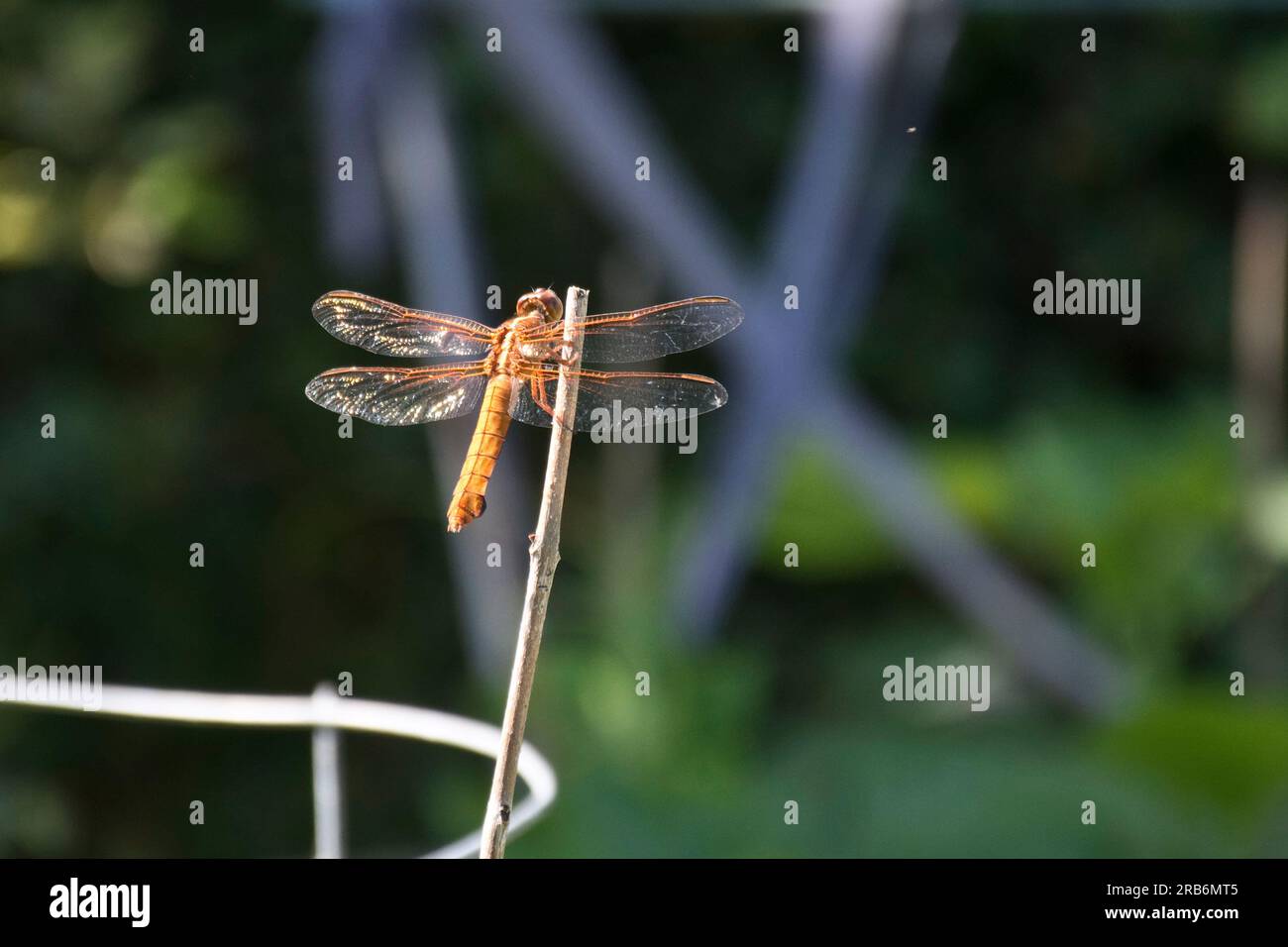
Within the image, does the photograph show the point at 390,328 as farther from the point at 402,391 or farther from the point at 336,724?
the point at 336,724

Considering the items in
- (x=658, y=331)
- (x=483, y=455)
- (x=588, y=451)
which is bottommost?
(x=483, y=455)

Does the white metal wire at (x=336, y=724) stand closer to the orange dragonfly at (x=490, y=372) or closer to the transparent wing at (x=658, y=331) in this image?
the orange dragonfly at (x=490, y=372)

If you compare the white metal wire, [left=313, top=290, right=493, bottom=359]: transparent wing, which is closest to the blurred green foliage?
[left=313, top=290, right=493, bottom=359]: transparent wing

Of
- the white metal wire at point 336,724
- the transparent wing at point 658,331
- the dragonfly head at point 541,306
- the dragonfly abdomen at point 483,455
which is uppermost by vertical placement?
the transparent wing at point 658,331

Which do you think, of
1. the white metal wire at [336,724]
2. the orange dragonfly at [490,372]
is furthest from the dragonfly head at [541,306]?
the white metal wire at [336,724]

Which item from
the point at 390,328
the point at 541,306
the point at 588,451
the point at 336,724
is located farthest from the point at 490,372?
the point at 588,451

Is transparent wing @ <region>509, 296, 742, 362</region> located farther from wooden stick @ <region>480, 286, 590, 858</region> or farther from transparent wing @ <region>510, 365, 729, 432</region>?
wooden stick @ <region>480, 286, 590, 858</region>
